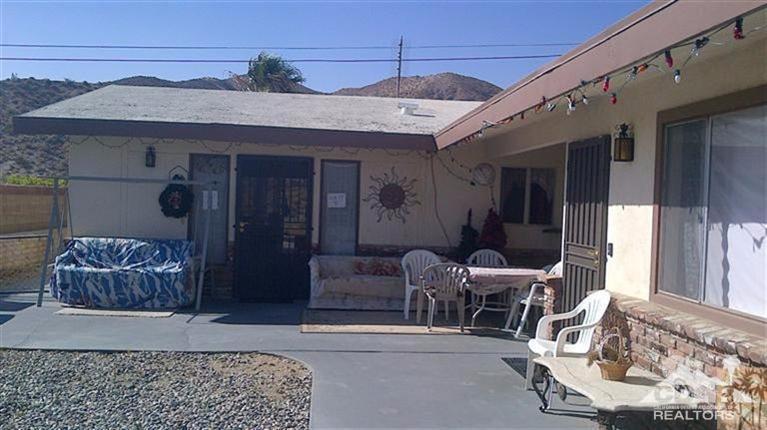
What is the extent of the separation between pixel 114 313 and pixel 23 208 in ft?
26.1

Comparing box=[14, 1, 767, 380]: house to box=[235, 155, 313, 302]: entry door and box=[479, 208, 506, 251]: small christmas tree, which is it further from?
box=[479, 208, 506, 251]: small christmas tree

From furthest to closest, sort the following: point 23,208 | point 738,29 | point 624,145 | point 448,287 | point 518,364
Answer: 1. point 23,208
2. point 448,287
3. point 518,364
4. point 624,145
5. point 738,29

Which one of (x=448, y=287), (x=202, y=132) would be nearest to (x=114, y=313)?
(x=202, y=132)

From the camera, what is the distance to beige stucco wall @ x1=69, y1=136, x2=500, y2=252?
968 cm

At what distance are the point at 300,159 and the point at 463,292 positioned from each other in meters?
3.61

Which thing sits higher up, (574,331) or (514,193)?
(514,193)

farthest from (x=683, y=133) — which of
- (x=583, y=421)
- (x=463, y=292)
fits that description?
(x=463, y=292)

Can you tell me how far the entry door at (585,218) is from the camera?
19.5 ft

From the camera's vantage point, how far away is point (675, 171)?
15.5ft

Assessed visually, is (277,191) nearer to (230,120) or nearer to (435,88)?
(230,120)

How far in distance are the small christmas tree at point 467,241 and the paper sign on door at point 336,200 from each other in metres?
1.97

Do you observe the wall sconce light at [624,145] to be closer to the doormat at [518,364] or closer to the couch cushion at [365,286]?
the doormat at [518,364]

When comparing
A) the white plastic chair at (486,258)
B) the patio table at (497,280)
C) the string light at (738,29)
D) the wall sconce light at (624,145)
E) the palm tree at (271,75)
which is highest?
the palm tree at (271,75)

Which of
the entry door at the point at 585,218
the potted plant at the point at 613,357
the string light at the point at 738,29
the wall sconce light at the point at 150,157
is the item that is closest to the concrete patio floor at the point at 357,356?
the potted plant at the point at 613,357
